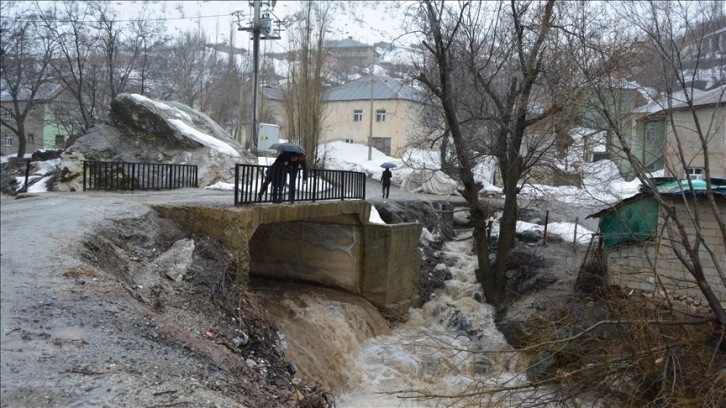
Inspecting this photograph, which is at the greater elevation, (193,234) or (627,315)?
(193,234)

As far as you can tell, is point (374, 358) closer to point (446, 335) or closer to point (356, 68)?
point (446, 335)

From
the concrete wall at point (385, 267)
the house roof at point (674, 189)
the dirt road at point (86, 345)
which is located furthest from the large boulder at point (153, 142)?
the house roof at point (674, 189)

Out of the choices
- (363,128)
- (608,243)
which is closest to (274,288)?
(608,243)

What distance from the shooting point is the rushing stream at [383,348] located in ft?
33.7

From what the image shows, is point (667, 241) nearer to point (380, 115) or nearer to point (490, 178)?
point (490, 178)

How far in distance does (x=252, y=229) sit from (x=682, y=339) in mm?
6614

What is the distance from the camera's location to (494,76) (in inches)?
621

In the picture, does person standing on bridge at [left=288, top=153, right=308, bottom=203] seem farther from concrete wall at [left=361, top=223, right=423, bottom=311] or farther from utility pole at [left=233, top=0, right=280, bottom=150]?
utility pole at [left=233, top=0, right=280, bottom=150]

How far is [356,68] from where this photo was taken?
70.3 meters

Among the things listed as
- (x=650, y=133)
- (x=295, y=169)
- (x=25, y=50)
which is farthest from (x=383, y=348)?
(x=25, y=50)

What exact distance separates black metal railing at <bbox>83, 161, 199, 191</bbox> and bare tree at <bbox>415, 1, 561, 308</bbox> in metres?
7.58

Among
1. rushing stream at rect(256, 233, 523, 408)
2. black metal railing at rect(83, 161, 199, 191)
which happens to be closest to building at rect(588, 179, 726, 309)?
rushing stream at rect(256, 233, 523, 408)

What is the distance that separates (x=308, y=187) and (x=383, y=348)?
379 cm

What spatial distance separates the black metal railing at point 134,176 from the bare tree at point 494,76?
758 centimetres
